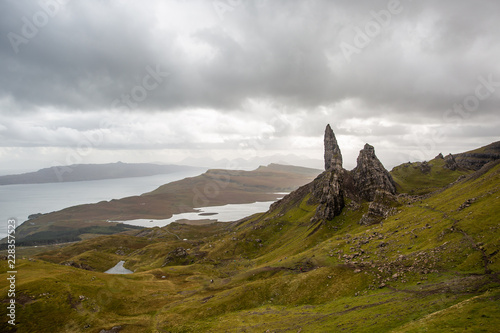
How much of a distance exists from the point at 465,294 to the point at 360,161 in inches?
5802

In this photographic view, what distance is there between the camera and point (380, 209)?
127m

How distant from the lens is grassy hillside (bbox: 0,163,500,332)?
45.6m

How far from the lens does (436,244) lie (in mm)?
67562

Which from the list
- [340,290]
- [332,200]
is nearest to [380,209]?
[332,200]

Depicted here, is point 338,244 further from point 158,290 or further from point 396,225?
point 158,290

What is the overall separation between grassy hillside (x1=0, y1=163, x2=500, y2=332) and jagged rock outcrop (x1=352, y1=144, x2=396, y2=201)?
38.8m

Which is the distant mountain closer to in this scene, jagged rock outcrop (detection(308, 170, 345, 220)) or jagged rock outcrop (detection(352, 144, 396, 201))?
jagged rock outcrop (detection(308, 170, 345, 220))

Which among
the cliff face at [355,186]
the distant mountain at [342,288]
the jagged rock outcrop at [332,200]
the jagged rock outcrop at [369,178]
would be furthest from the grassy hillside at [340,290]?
the jagged rock outcrop at [369,178]

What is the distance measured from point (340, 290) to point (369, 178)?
113m

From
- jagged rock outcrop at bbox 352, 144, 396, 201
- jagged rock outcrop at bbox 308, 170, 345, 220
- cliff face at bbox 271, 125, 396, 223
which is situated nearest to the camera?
jagged rock outcrop at bbox 308, 170, 345, 220

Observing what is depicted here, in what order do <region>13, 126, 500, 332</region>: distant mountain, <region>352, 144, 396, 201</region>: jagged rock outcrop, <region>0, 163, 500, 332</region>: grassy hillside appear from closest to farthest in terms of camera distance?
<region>0, 163, 500, 332</region>: grassy hillside
<region>13, 126, 500, 332</region>: distant mountain
<region>352, 144, 396, 201</region>: jagged rock outcrop

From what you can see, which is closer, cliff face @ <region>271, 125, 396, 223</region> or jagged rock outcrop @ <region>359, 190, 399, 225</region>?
jagged rock outcrop @ <region>359, 190, 399, 225</region>

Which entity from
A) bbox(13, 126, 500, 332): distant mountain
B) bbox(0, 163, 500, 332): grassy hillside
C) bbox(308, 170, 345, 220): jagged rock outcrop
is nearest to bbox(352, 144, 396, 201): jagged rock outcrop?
bbox(308, 170, 345, 220): jagged rock outcrop

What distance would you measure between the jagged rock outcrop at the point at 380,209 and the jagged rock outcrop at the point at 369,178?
2098 cm
